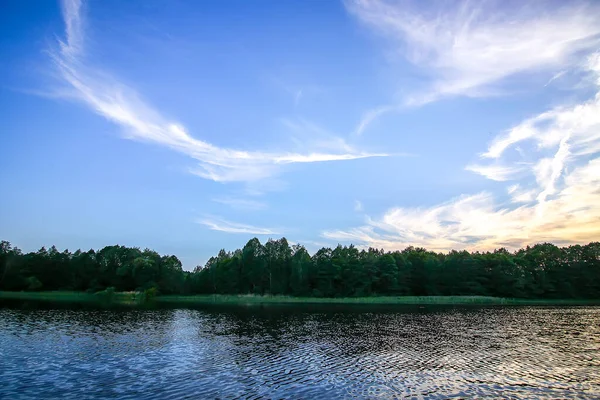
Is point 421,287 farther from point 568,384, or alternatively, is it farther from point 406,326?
point 568,384

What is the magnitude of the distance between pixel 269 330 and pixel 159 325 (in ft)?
59.3

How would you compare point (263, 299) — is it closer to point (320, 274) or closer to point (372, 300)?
point (320, 274)

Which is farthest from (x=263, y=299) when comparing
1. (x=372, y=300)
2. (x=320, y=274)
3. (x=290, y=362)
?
(x=290, y=362)

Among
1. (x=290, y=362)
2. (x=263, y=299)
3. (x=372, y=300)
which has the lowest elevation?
(x=290, y=362)

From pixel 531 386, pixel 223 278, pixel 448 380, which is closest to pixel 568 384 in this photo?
pixel 531 386

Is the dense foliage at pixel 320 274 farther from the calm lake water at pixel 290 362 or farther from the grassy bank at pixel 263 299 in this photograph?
the calm lake water at pixel 290 362

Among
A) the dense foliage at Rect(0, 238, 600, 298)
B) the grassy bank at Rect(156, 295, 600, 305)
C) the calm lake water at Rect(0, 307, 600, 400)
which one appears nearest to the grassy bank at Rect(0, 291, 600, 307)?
the grassy bank at Rect(156, 295, 600, 305)

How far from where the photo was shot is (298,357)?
34.7m

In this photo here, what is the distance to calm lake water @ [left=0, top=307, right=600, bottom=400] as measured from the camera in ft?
77.9

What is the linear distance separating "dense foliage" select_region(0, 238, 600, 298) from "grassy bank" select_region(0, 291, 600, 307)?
9.76 m

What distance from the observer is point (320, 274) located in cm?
15175

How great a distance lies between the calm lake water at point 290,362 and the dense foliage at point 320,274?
95.6 metres

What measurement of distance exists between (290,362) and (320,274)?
12077cm

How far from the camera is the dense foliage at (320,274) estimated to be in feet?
480
